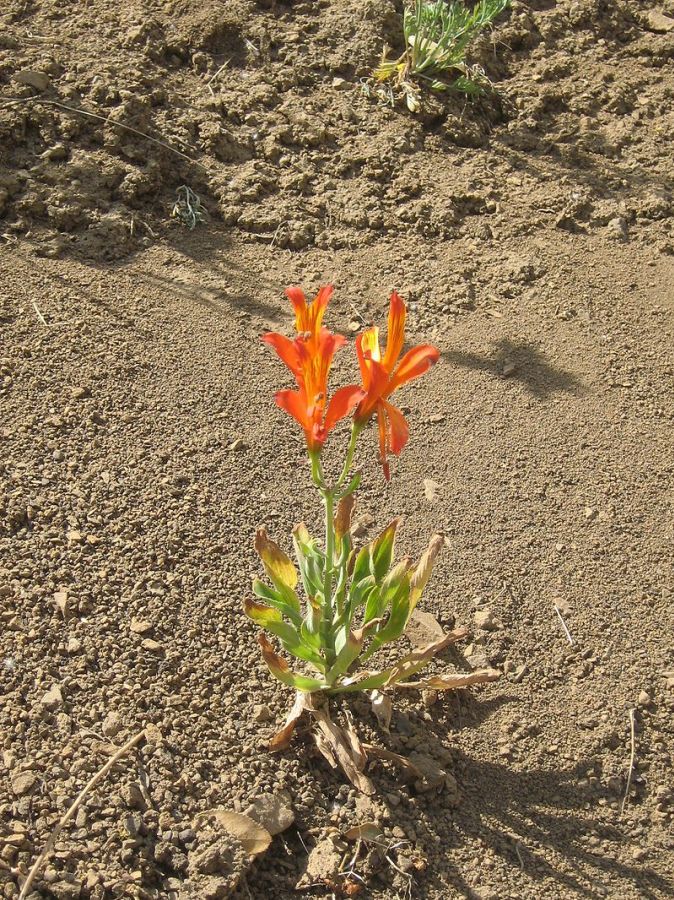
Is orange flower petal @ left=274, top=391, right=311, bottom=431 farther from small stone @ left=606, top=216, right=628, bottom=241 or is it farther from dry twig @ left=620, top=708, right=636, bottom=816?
small stone @ left=606, top=216, right=628, bottom=241

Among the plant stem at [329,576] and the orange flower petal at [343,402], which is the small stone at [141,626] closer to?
the plant stem at [329,576]

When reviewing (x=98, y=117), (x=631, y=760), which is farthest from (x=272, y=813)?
(x=98, y=117)

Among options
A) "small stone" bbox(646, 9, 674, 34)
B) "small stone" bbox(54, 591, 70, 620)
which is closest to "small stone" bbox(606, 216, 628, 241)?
"small stone" bbox(646, 9, 674, 34)

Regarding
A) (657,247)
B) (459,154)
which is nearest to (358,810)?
(657,247)

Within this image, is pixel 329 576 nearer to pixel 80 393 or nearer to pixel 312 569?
pixel 312 569

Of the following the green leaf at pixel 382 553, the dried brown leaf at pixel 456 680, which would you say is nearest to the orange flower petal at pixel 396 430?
the green leaf at pixel 382 553

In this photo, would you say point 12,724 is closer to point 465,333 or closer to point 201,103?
point 465,333
